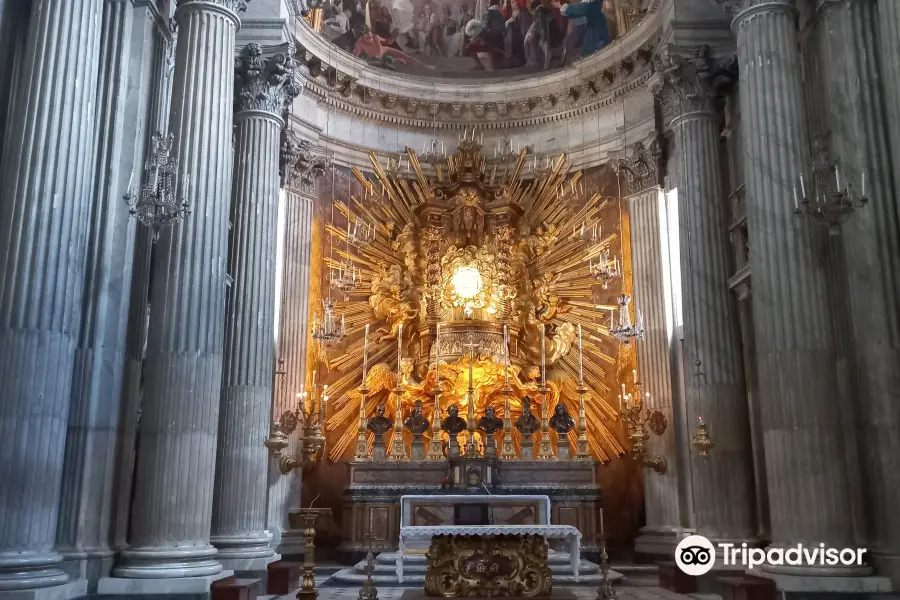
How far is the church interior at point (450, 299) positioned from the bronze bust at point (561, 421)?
3cm

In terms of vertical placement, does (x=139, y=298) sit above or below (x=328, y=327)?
below

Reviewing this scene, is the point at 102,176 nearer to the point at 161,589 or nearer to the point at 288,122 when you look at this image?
the point at 161,589

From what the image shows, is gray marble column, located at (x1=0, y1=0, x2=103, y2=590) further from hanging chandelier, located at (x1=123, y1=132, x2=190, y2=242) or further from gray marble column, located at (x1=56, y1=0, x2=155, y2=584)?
gray marble column, located at (x1=56, y1=0, x2=155, y2=584)

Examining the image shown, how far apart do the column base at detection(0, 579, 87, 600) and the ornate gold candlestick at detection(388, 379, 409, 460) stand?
6.57 metres

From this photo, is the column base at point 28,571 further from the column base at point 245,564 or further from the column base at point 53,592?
the column base at point 245,564

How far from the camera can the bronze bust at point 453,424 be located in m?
13.7

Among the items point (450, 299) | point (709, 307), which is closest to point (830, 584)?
point (709, 307)

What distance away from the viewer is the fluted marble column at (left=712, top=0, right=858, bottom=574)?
7.87m

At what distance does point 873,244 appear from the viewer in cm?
796

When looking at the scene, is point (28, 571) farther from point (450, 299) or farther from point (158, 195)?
point (450, 299)

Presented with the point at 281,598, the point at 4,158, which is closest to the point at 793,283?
the point at 281,598

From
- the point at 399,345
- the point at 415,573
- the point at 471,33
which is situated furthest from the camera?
the point at 471,33

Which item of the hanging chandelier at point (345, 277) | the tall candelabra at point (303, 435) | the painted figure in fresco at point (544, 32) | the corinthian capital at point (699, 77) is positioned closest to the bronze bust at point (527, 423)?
the tall candelabra at point (303, 435)

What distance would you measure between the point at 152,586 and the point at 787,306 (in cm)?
A: 674
